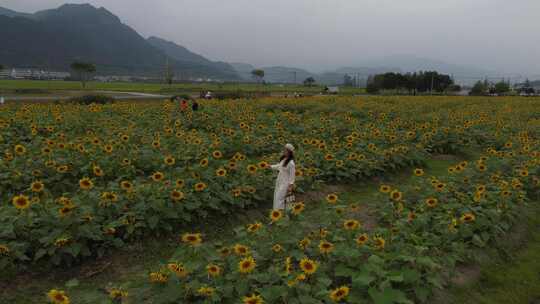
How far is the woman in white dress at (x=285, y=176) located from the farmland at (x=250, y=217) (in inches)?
11.3

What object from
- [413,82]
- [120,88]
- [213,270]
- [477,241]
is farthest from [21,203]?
[413,82]

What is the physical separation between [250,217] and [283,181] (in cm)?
92

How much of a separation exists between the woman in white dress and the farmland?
0.94 ft

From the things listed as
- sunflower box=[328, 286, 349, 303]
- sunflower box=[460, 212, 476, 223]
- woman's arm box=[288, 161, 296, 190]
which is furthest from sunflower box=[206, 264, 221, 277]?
sunflower box=[460, 212, 476, 223]

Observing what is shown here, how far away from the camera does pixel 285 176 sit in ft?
19.5

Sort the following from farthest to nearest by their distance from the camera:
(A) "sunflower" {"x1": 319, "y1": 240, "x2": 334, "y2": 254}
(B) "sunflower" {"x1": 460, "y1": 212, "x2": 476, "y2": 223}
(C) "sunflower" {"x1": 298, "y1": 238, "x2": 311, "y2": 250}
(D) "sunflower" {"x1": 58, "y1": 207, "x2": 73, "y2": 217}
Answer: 1. (B) "sunflower" {"x1": 460, "y1": 212, "x2": 476, "y2": 223}
2. (D) "sunflower" {"x1": 58, "y1": 207, "x2": 73, "y2": 217}
3. (C) "sunflower" {"x1": 298, "y1": 238, "x2": 311, "y2": 250}
4. (A) "sunflower" {"x1": 319, "y1": 240, "x2": 334, "y2": 254}

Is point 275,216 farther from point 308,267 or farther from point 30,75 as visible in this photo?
point 30,75

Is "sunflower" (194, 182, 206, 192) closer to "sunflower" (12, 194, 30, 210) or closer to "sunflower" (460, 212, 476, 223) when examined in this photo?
"sunflower" (12, 194, 30, 210)

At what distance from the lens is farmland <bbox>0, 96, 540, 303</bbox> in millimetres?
3525

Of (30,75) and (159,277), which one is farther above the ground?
(30,75)

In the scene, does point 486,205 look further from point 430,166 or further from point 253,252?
point 430,166

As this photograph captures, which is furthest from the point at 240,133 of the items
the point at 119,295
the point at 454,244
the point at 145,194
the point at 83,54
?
the point at 83,54

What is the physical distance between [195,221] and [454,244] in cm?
330

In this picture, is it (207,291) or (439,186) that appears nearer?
(207,291)
